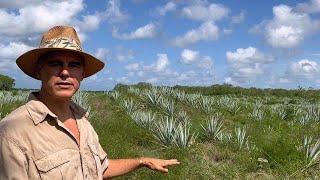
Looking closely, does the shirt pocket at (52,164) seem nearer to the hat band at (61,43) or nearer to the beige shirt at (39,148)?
the beige shirt at (39,148)

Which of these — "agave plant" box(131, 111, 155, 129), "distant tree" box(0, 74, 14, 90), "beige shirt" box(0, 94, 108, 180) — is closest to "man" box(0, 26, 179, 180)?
Result: "beige shirt" box(0, 94, 108, 180)

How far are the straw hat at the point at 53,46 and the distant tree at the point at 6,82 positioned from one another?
51.7 m

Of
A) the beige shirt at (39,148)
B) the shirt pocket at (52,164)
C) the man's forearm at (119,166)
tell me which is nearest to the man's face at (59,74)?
the beige shirt at (39,148)

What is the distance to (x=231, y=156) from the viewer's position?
975 cm

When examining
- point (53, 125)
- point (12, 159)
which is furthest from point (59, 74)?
point (12, 159)

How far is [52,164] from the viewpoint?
283cm

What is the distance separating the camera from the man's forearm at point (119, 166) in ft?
12.0

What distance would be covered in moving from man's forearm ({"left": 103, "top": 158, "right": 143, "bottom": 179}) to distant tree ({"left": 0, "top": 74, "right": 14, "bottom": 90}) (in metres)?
51.3

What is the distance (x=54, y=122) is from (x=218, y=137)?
8623mm

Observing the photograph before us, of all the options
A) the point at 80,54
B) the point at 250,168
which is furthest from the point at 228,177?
the point at 80,54

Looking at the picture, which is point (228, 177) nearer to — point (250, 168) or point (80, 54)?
point (250, 168)

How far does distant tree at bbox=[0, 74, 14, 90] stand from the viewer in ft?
174

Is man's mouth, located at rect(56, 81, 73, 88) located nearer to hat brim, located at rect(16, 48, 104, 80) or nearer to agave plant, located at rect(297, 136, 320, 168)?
hat brim, located at rect(16, 48, 104, 80)

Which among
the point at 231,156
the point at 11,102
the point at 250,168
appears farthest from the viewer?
the point at 11,102
